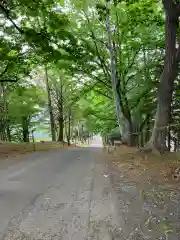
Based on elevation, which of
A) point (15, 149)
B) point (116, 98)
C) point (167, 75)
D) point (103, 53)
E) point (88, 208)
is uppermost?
point (103, 53)

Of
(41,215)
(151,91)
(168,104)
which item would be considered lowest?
(41,215)

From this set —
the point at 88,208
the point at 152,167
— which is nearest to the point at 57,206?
the point at 88,208

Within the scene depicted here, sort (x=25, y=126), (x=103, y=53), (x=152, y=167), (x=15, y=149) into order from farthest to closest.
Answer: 1. (x=25, y=126)
2. (x=103, y=53)
3. (x=15, y=149)
4. (x=152, y=167)

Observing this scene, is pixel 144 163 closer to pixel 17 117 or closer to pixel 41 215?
pixel 41 215

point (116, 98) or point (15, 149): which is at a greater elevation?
point (116, 98)

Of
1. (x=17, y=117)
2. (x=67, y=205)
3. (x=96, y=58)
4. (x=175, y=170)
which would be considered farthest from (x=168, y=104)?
(x=17, y=117)

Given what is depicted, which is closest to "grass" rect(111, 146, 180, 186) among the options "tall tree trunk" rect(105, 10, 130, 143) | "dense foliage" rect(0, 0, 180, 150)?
"dense foliage" rect(0, 0, 180, 150)

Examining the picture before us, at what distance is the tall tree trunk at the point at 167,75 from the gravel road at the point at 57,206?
346 centimetres

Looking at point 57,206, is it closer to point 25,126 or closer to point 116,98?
point 116,98

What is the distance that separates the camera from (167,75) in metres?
10.8

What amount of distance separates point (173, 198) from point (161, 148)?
5.75 m

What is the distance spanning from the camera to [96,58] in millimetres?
19453

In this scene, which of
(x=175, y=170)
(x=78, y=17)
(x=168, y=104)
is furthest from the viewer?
(x=78, y=17)

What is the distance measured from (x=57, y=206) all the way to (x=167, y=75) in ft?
22.8
